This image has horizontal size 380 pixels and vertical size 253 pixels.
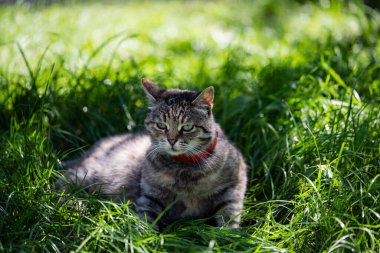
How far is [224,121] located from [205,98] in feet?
2.63

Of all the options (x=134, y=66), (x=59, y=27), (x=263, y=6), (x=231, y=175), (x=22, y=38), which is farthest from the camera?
(x=263, y=6)

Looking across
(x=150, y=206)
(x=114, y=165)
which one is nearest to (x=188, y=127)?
(x=150, y=206)

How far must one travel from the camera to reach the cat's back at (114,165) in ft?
11.1

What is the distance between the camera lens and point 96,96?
159 inches

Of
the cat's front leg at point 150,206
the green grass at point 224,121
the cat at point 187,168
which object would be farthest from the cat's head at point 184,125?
the green grass at point 224,121

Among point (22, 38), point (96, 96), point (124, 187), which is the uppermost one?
point (22, 38)

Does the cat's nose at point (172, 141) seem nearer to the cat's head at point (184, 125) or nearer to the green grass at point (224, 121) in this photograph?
the cat's head at point (184, 125)

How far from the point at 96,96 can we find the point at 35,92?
492 mm

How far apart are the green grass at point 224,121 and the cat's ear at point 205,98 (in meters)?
0.64

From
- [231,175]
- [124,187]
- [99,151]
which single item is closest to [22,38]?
[99,151]

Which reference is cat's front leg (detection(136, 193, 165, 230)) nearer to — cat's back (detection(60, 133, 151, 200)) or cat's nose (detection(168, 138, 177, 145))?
cat's back (detection(60, 133, 151, 200))

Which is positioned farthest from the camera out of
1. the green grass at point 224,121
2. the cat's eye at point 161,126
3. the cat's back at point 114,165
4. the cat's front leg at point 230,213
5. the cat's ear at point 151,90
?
the cat's back at point 114,165

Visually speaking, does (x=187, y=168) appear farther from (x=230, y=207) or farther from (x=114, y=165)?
(x=114, y=165)

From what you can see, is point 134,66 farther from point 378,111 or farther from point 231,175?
point 378,111
